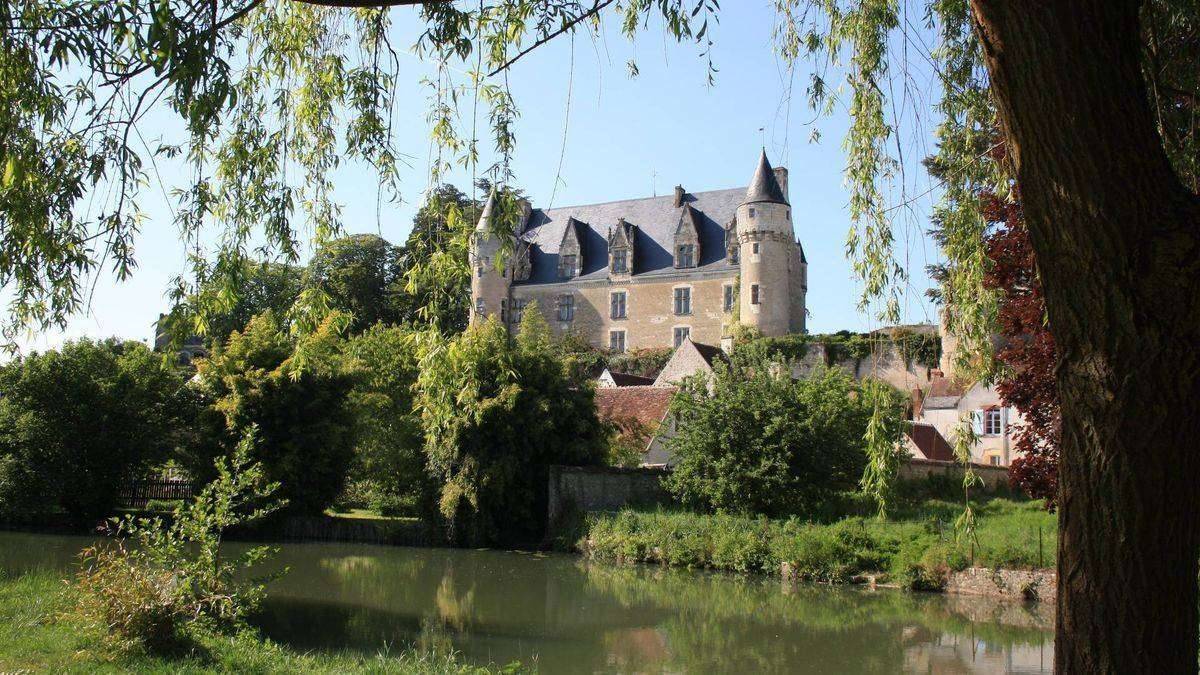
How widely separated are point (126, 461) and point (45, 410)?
1.99m

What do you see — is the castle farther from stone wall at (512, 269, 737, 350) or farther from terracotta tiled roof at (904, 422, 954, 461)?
terracotta tiled roof at (904, 422, 954, 461)

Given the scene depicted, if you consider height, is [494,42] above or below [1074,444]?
above

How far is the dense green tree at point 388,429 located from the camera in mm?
23266

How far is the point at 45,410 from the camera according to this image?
21219mm

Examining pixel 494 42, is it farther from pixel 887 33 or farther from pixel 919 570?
pixel 919 570

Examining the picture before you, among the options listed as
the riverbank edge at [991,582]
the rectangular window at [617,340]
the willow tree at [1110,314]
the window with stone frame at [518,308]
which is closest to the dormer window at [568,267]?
the window with stone frame at [518,308]

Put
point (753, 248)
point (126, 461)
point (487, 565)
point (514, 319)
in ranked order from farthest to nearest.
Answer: point (514, 319) → point (753, 248) → point (126, 461) → point (487, 565)

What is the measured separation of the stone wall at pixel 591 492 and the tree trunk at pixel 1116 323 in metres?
19.0

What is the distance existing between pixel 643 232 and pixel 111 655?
4172 cm

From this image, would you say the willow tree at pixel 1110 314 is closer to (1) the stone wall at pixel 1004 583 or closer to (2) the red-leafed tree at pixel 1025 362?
(2) the red-leafed tree at pixel 1025 362

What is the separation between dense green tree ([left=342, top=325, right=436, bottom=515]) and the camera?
23266 mm

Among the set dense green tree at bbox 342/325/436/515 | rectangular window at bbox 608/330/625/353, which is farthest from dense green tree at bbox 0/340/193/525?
rectangular window at bbox 608/330/625/353

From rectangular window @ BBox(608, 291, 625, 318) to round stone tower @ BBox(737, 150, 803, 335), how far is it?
6768 mm

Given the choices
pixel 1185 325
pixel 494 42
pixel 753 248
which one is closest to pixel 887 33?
pixel 494 42
